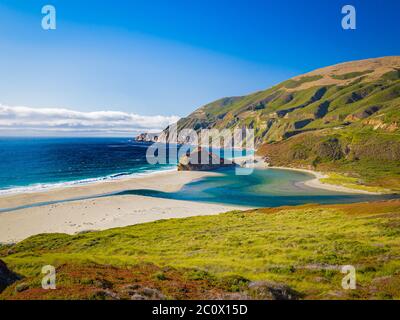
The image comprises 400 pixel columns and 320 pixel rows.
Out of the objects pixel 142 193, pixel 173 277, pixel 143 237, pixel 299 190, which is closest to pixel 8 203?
pixel 142 193

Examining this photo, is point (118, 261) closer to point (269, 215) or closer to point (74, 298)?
point (74, 298)

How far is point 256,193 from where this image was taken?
8338 cm

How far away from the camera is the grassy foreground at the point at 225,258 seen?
51.8ft

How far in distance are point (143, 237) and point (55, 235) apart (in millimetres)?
12793

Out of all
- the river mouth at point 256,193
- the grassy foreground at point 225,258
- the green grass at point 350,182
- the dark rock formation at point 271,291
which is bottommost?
the river mouth at point 256,193

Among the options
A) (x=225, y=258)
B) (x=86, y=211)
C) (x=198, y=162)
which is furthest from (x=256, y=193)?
(x=225, y=258)

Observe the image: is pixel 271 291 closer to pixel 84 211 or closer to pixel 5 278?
pixel 5 278

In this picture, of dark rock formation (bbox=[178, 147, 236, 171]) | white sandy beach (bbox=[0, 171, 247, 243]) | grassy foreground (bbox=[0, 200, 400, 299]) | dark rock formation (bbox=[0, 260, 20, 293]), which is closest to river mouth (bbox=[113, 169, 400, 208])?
white sandy beach (bbox=[0, 171, 247, 243])

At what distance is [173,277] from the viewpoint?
768 inches

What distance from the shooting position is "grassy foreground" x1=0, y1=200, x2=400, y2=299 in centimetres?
1580

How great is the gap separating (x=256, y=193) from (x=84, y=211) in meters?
47.9

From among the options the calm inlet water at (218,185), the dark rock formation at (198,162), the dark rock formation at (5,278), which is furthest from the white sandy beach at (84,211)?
the dark rock formation at (198,162)

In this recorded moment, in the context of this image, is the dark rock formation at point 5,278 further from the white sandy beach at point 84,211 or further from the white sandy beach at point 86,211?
the white sandy beach at point 84,211

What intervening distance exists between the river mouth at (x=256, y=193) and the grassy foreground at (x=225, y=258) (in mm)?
24037
